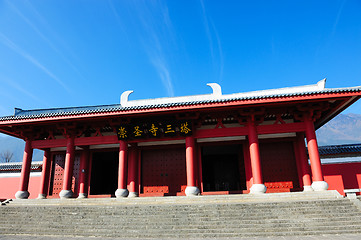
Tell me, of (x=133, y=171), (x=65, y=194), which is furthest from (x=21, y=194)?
(x=133, y=171)

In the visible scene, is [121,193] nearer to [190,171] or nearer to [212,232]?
[190,171]

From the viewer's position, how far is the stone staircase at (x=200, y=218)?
7242 mm

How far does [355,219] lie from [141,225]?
7.02m

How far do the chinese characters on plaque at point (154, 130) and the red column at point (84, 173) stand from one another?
12.4ft

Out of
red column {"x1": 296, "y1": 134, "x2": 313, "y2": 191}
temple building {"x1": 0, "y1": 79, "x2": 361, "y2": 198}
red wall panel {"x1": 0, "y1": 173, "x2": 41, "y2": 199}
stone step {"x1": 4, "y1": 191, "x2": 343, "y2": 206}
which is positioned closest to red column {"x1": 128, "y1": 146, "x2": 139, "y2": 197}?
temple building {"x1": 0, "y1": 79, "x2": 361, "y2": 198}

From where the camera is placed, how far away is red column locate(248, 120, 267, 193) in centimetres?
1018

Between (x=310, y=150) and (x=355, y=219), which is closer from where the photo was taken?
(x=355, y=219)

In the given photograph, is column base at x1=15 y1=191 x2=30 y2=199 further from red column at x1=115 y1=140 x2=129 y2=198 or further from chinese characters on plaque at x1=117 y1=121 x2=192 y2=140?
chinese characters on plaque at x1=117 y1=121 x2=192 y2=140

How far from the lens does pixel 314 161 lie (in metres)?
10.4

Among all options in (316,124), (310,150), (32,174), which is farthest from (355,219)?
(32,174)

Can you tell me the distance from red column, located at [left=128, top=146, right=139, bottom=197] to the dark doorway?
289 centimetres

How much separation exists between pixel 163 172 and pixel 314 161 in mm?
7932

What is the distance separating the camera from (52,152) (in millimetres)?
15180

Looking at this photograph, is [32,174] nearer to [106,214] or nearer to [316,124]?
[106,214]
